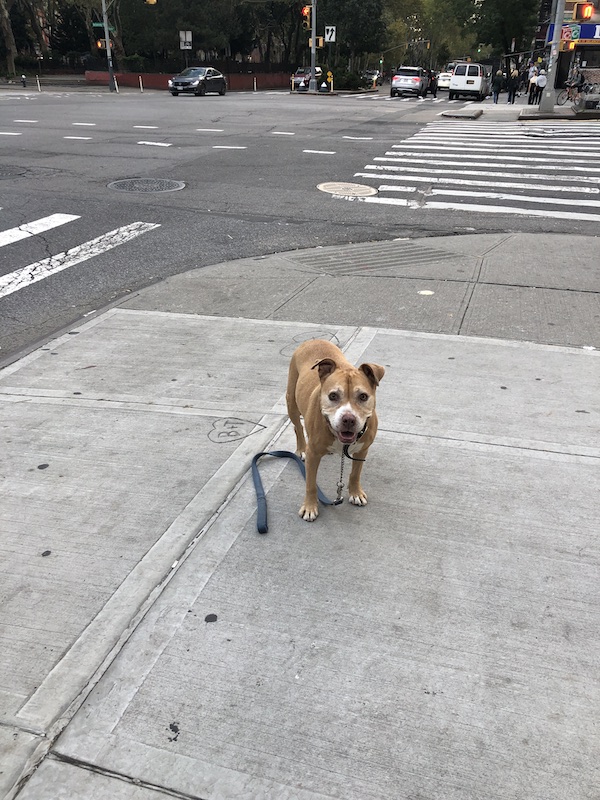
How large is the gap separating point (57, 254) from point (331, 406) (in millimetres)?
7274

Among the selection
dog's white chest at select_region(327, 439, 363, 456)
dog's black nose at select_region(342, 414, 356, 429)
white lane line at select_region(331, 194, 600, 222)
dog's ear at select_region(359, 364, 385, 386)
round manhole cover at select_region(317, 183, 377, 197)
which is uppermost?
dog's ear at select_region(359, 364, 385, 386)

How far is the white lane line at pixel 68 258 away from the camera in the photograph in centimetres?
806

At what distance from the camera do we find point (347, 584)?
3.13m

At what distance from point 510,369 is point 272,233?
19.1 feet

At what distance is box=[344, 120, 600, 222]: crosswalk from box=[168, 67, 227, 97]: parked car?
24680mm

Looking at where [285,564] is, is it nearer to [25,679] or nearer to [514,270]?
[25,679]

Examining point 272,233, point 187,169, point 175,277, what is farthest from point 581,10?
point 175,277

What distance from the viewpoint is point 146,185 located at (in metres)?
13.3

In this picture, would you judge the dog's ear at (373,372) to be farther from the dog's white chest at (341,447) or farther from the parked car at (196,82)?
the parked car at (196,82)

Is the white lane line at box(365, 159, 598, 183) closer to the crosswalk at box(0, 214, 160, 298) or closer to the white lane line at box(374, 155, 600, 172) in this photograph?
the white lane line at box(374, 155, 600, 172)

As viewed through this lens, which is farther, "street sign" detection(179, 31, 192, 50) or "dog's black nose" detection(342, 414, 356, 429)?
"street sign" detection(179, 31, 192, 50)

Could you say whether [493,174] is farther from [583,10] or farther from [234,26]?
[234,26]

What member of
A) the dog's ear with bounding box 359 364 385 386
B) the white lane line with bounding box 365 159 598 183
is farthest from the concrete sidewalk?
the white lane line with bounding box 365 159 598 183

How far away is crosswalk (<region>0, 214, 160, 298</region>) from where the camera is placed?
8.16m
